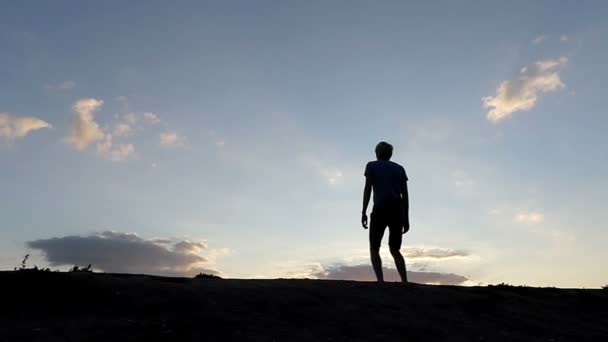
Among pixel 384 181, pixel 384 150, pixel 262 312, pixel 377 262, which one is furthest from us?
pixel 384 150

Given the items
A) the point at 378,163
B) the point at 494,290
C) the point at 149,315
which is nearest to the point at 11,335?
the point at 149,315

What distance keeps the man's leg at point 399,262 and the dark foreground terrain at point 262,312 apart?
60 cm

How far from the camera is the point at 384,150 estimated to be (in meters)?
9.48

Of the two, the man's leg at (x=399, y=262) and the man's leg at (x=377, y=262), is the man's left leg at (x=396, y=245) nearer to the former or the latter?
the man's leg at (x=399, y=262)

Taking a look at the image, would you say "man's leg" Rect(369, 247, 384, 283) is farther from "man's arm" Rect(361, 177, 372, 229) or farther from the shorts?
"man's arm" Rect(361, 177, 372, 229)

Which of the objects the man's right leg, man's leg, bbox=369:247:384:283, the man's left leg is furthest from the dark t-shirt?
man's leg, bbox=369:247:384:283

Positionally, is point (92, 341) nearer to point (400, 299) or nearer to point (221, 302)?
point (221, 302)

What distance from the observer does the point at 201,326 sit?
19.1 feet

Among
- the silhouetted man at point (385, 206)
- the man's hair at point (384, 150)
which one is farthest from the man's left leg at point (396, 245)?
the man's hair at point (384, 150)

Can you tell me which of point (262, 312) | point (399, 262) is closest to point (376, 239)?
point (399, 262)

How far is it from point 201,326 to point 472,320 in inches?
140

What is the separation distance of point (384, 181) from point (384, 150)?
559 millimetres

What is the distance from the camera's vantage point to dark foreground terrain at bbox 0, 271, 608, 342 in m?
5.68

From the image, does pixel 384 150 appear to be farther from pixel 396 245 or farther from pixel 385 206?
pixel 396 245
